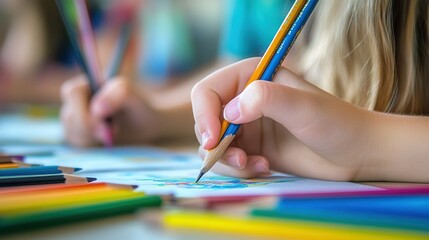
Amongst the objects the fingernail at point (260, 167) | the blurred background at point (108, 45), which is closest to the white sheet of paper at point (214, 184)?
the fingernail at point (260, 167)

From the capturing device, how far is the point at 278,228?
225mm

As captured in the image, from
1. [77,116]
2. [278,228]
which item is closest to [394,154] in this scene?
[278,228]

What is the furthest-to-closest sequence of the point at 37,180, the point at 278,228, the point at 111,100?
the point at 111,100, the point at 37,180, the point at 278,228

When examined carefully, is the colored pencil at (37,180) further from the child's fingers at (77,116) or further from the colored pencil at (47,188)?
the child's fingers at (77,116)

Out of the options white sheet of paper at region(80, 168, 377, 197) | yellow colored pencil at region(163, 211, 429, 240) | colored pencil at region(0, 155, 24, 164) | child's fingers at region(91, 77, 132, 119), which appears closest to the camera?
yellow colored pencil at region(163, 211, 429, 240)

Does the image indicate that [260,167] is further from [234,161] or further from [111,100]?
[111,100]

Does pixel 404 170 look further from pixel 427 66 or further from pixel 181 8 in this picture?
pixel 181 8

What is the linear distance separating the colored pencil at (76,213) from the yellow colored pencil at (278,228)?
32 millimetres

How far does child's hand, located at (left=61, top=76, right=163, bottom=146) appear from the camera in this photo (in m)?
0.69

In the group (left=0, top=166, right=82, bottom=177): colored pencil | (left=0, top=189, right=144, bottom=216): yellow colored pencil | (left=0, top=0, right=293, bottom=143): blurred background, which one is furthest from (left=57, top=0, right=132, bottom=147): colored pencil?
(left=0, top=0, right=293, bottom=143): blurred background

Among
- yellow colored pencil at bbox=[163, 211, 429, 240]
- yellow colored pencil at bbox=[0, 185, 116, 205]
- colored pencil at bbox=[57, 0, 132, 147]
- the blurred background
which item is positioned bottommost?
yellow colored pencil at bbox=[163, 211, 429, 240]

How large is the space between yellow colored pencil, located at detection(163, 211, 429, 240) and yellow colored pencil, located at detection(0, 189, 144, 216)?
0.17 ft

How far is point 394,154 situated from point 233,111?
13 centimetres

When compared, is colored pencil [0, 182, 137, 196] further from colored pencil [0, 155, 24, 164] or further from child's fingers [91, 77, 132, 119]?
child's fingers [91, 77, 132, 119]
